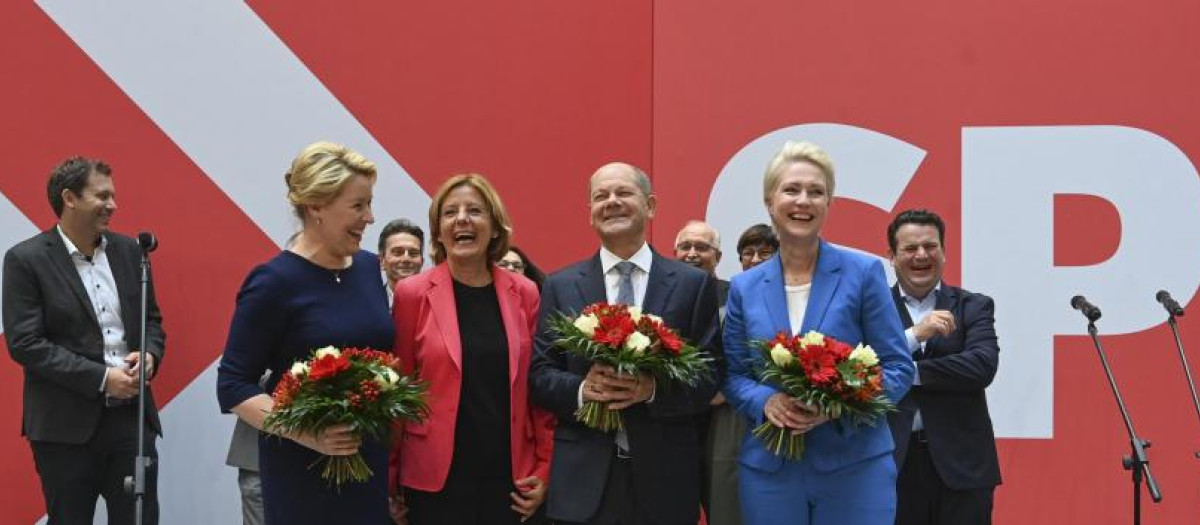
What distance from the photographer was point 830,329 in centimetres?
314

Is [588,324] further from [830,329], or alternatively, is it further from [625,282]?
[830,329]

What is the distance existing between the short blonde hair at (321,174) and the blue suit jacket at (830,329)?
1.16 meters

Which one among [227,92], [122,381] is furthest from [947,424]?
[227,92]

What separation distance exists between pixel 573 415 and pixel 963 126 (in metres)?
2.86

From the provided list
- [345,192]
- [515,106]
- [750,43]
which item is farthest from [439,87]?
[345,192]

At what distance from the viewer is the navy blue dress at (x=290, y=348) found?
294cm

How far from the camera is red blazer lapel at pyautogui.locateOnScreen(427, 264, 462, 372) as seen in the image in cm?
321

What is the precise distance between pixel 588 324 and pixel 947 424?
1.64 metres

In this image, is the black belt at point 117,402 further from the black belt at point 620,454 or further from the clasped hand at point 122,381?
the black belt at point 620,454

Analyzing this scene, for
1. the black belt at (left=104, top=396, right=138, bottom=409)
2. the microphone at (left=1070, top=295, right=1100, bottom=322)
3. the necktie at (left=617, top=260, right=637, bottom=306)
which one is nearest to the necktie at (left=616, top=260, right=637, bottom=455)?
the necktie at (left=617, top=260, right=637, bottom=306)

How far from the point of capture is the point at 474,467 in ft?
10.5

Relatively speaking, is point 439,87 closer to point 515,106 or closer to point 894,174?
point 515,106

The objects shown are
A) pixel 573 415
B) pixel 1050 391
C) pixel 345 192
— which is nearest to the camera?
pixel 345 192

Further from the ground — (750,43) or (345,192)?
(750,43)
